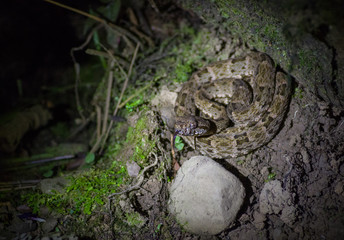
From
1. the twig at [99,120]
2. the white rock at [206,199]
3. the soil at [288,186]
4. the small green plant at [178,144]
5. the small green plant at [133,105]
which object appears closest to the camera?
the white rock at [206,199]

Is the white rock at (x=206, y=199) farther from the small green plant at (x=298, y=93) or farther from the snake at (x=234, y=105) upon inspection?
the small green plant at (x=298, y=93)

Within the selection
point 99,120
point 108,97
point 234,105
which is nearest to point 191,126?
point 234,105

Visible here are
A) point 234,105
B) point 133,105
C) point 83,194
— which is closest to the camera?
point 83,194

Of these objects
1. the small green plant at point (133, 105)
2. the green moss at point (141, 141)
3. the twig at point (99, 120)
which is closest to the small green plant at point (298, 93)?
the green moss at point (141, 141)

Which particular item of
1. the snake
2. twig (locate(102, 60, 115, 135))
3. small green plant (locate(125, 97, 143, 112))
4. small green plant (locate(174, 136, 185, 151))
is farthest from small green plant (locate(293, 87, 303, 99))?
twig (locate(102, 60, 115, 135))

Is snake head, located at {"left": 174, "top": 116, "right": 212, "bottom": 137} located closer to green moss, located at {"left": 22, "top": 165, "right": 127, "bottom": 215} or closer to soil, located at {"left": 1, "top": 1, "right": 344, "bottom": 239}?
soil, located at {"left": 1, "top": 1, "right": 344, "bottom": 239}

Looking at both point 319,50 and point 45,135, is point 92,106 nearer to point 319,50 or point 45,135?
point 45,135

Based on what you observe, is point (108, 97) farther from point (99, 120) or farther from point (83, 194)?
point (83, 194)
